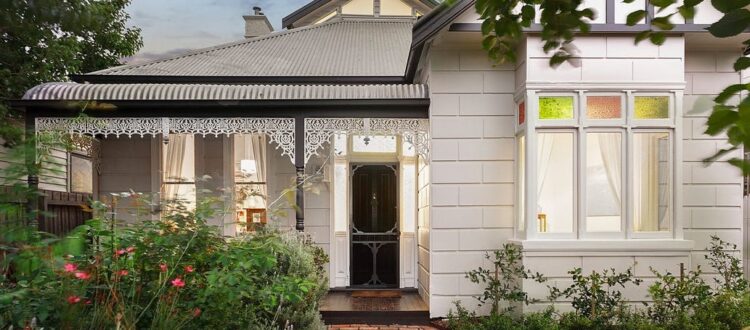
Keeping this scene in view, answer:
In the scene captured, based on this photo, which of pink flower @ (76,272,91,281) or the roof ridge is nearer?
pink flower @ (76,272,91,281)

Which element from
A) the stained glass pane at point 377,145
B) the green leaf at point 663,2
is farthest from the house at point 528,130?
the green leaf at point 663,2

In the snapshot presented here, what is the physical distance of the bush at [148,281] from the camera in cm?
373

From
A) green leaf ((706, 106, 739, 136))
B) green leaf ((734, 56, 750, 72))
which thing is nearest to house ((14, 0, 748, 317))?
green leaf ((734, 56, 750, 72))

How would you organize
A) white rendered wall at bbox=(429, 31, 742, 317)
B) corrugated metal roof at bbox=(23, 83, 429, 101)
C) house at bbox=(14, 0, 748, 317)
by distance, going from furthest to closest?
1. corrugated metal roof at bbox=(23, 83, 429, 101)
2. white rendered wall at bbox=(429, 31, 742, 317)
3. house at bbox=(14, 0, 748, 317)

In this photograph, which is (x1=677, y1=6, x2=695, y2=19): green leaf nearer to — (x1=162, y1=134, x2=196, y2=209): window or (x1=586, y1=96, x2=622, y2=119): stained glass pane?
(x1=586, y1=96, x2=622, y2=119): stained glass pane

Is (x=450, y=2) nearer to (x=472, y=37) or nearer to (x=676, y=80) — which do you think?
(x=472, y=37)

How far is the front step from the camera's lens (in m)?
7.91

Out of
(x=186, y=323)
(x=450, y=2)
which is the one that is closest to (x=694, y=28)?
(x=450, y=2)

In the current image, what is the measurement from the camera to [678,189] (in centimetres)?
716

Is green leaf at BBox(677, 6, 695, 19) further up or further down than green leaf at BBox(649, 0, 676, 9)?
further up

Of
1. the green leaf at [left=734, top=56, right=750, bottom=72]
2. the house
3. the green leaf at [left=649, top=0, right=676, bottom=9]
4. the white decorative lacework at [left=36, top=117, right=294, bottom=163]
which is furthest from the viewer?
the white decorative lacework at [left=36, top=117, right=294, bottom=163]

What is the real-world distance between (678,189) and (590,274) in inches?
57.5

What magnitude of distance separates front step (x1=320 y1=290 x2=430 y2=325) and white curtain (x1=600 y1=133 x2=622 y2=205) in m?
2.79

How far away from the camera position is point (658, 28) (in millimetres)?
2188
